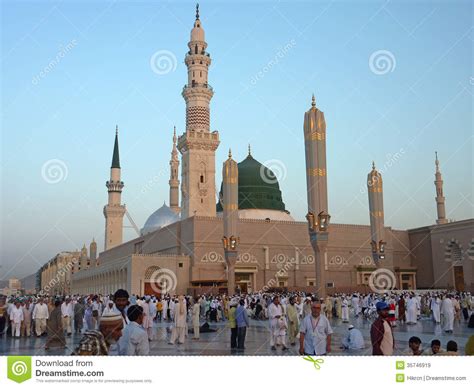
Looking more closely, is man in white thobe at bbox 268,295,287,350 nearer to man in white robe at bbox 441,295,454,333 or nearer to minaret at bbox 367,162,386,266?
man in white robe at bbox 441,295,454,333

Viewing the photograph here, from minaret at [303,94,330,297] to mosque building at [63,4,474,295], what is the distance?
7.71 m

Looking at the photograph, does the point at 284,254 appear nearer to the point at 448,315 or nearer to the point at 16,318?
the point at 448,315

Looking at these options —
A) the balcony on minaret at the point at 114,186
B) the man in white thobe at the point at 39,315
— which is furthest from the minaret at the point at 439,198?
the man in white thobe at the point at 39,315

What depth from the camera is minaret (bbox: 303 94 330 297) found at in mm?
21922

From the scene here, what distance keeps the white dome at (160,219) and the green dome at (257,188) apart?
4.95 m

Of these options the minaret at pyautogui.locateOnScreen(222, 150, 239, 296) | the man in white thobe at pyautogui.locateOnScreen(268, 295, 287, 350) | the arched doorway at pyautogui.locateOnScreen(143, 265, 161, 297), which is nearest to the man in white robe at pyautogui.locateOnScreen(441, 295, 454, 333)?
the man in white thobe at pyautogui.locateOnScreen(268, 295, 287, 350)

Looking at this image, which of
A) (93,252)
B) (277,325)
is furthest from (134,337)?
(93,252)

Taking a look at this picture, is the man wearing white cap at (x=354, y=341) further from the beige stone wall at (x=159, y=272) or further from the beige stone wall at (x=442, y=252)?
the beige stone wall at (x=442, y=252)
